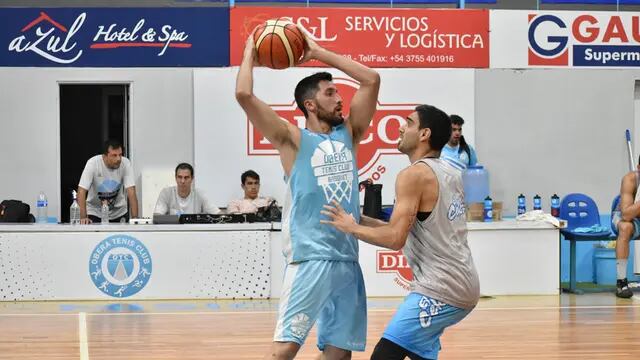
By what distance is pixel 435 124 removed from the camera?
4801mm

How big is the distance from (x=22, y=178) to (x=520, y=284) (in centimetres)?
587

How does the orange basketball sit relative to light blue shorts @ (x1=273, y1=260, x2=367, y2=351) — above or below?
above

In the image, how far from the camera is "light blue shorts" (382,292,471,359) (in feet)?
15.2

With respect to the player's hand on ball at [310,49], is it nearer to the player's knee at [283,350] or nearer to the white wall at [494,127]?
the player's knee at [283,350]

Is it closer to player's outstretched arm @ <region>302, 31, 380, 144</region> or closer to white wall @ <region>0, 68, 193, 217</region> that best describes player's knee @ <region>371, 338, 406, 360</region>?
player's outstretched arm @ <region>302, 31, 380, 144</region>

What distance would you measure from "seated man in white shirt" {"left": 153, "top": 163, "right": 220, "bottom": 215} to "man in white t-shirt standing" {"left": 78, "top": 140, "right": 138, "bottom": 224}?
317mm

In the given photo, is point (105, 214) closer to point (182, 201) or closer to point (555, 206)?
point (182, 201)

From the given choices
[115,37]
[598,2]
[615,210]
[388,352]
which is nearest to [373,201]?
[615,210]

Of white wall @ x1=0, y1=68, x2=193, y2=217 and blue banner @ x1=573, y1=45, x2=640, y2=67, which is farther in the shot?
blue banner @ x1=573, y1=45, x2=640, y2=67

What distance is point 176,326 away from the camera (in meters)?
9.05

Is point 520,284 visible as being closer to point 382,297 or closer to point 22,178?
point 382,297

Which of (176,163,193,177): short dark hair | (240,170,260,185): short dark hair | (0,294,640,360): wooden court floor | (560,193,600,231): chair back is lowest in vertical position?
(0,294,640,360): wooden court floor

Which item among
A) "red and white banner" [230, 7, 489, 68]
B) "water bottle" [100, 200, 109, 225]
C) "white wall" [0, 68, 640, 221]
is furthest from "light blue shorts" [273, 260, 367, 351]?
"red and white banner" [230, 7, 489, 68]

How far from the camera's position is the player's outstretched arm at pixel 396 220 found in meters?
4.52
